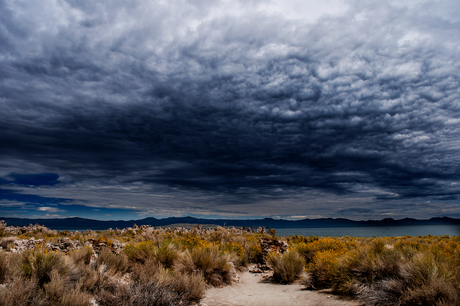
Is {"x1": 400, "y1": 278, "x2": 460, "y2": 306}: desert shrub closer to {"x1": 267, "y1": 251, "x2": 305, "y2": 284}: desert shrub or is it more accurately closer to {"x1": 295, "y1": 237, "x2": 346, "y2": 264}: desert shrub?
{"x1": 267, "y1": 251, "x2": 305, "y2": 284}: desert shrub

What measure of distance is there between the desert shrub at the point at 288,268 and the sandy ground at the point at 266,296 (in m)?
0.49

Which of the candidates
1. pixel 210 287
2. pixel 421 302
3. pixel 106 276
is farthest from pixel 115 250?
pixel 421 302

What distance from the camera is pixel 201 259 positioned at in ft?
34.4

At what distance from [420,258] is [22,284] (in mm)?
10591

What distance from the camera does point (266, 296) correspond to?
9609mm

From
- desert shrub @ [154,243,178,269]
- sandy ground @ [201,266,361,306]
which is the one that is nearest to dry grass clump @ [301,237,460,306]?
sandy ground @ [201,266,361,306]

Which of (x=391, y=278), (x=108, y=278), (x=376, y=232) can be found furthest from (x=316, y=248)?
(x=376, y=232)

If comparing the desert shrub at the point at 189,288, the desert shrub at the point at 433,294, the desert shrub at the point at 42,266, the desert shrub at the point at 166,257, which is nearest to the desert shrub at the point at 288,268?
the desert shrub at the point at 166,257

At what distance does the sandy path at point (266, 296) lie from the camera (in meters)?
8.40

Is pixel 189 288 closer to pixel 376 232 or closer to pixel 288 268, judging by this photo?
pixel 288 268

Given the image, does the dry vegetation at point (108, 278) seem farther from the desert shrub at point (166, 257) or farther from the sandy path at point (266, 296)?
the sandy path at point (266, 296)

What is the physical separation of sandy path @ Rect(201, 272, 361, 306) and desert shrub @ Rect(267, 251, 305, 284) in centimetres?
54

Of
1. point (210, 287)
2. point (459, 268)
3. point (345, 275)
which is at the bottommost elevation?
point (210, 287)

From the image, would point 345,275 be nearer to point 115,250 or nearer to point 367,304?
point 367,304
